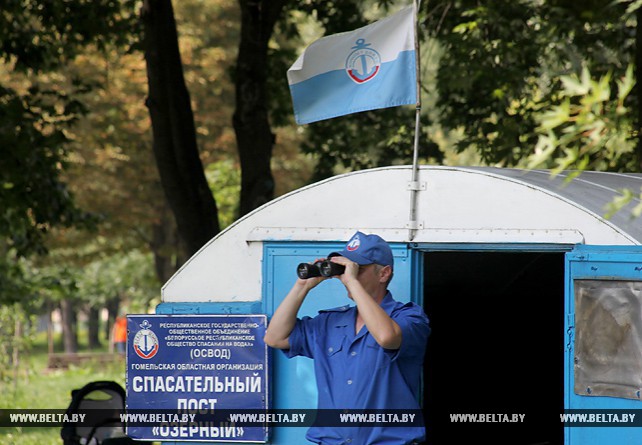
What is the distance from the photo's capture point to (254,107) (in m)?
12.1

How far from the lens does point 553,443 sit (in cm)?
987

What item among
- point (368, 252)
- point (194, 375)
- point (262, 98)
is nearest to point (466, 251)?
point (368, 252)

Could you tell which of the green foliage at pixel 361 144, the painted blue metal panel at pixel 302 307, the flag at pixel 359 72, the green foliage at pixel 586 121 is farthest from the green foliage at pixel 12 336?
the green foliage at pixel 586 121

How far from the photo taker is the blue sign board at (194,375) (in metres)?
6.64

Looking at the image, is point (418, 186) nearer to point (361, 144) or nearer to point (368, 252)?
point (368, 252)

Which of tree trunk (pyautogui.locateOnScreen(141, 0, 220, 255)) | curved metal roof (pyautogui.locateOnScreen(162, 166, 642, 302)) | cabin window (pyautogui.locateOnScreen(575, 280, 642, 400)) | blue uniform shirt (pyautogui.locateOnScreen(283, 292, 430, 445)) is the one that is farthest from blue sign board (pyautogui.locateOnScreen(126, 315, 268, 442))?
tree trunk (pyautogui.locateOnScreen(141, 0, 220, 255))

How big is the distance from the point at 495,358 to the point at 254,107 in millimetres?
4142

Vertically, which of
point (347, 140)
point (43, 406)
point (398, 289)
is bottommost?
point (43, 406)

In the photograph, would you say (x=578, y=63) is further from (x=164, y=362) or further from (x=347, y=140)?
(x=164, y=362)

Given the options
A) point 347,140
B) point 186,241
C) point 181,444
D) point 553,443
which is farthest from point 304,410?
point 347,140

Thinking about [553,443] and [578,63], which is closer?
[553,443]

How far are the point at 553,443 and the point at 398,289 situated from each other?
13.6ft

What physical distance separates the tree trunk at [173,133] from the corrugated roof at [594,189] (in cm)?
513

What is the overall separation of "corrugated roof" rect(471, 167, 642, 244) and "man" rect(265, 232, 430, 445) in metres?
1.15
